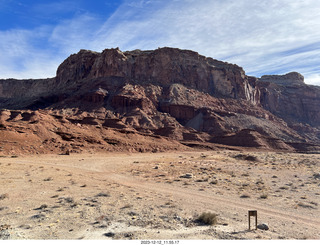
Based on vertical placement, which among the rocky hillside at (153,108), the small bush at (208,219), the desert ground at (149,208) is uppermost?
the rocky hillside at (153,108)

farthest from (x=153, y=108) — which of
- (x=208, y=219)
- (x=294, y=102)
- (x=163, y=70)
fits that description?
(x=294, y=102)

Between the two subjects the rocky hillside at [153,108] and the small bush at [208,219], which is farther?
the rocky hillside at [153,108]

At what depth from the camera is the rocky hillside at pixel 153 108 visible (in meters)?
39.3

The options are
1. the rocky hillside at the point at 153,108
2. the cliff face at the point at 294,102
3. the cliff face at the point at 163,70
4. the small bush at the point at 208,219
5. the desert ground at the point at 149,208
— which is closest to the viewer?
the desert ground at the point at 149,208

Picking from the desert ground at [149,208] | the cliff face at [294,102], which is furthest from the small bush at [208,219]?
the cliff face at [294,102]

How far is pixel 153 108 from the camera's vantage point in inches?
2815

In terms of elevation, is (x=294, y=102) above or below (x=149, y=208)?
above

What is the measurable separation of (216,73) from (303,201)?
3330 inches

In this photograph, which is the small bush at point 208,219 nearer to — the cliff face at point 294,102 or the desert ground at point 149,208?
the desert ground at point 149,208

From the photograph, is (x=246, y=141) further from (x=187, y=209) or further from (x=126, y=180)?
(x=187, y=209)

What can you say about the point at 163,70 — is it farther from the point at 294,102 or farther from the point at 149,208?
the point at 149,208

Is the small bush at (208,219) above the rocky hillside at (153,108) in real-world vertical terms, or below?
below

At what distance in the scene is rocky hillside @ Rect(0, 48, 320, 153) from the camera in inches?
1549

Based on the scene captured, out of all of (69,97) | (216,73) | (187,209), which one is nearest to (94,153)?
(187,209)
